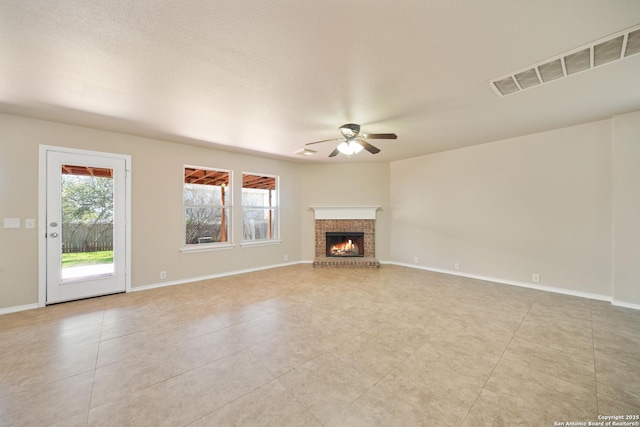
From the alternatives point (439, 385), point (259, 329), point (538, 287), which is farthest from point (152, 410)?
point (538, 287)

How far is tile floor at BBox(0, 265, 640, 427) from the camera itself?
61.9 inches

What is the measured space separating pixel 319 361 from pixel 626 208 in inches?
180

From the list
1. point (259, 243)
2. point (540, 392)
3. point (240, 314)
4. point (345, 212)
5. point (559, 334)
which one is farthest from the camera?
point (345, 212)

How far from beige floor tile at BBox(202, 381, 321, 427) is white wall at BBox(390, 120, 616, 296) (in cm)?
452

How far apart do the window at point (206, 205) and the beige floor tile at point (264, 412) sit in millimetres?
3712

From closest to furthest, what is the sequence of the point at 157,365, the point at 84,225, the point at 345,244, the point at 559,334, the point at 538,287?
the point at 157,365 < the point at 559,334 < the point at 84,225 < the point at 538,287 < the point at 345,244

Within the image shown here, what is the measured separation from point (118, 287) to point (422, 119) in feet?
17.6

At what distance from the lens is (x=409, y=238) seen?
5781mm

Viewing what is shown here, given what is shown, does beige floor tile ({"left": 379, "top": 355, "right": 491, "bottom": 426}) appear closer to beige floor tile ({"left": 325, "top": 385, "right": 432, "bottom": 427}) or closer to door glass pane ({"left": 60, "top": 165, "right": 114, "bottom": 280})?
beige floor tile ({"left": 325, "top": 385, "right": 432, "bottom": 427})

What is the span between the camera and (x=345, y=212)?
611 centimetres

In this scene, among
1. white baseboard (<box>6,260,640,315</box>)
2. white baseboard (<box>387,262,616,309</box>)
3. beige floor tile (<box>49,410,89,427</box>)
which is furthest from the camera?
white baseboard (<box>387,262,616,309</box>)

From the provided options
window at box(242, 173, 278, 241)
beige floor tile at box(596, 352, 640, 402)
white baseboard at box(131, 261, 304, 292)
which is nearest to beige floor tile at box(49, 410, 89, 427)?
white baseboard at box(131, 261, 304, 292)

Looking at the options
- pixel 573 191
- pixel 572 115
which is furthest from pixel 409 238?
pixel 572 115

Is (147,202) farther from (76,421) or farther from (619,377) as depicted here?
(619,377)
